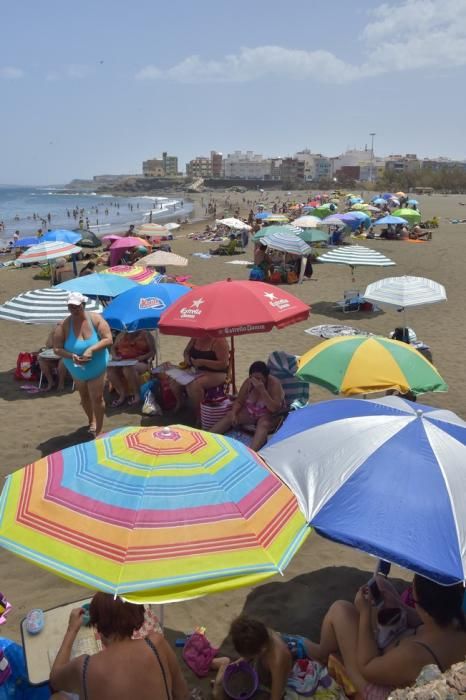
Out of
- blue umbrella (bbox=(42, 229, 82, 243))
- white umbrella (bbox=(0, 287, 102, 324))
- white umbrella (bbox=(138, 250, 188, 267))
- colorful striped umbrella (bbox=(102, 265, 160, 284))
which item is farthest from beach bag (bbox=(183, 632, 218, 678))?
blue umbrella (bbox=(42, 229, 82, 243))

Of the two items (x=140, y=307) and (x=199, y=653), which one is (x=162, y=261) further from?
(x=199, y=653)

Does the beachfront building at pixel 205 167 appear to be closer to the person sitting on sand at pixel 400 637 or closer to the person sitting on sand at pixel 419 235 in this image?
the person sitting on sand at pixel 419 235

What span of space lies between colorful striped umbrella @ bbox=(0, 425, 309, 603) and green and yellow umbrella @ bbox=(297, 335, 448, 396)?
5.59 ft

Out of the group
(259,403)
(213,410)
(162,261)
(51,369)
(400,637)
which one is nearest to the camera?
(400,637)

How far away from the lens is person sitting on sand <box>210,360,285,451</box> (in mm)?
5367

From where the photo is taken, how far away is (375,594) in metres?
2.83

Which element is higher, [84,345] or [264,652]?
[84,345]

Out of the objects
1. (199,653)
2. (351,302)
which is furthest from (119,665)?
(351,302)

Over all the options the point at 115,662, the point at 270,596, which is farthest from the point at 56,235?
the point at 115,662

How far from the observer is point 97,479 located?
249 cm

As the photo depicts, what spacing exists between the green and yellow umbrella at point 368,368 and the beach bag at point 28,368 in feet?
15.8

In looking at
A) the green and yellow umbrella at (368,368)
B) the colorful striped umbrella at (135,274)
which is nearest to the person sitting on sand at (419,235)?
the colorful striped umbrella at (135,274)

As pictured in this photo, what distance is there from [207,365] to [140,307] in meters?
1.09

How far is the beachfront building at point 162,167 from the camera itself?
6983 inches
